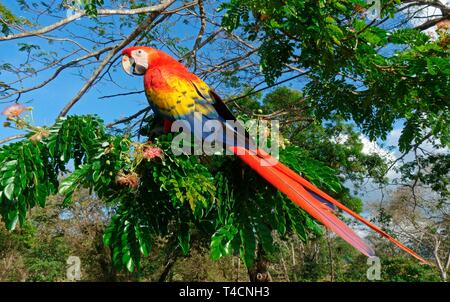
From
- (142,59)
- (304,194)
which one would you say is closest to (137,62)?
(142,59)

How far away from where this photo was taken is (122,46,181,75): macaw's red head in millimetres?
1378

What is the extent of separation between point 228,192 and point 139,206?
222 millimetres

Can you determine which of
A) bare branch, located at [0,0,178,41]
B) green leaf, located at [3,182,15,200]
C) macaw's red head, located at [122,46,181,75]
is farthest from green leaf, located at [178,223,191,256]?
bare branch, located at [0,0,178,41]

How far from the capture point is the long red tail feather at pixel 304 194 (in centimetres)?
79

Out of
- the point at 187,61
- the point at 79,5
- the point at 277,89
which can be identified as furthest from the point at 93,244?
the point at 79,5

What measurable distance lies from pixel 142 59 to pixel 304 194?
33.0 inches

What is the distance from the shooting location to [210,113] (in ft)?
3.90

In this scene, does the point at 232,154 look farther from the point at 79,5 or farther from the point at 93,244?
A: the point at 93,244

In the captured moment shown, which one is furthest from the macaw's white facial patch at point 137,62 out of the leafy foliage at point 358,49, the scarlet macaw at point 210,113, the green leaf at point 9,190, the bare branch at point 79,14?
the bare branch at point 79,14

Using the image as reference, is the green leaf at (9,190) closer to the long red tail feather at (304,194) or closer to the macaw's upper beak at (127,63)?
the long red tail feather at (304,194)

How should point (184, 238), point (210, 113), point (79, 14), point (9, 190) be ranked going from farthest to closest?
point (79, 14), point (210, 113), point (184, 238), point (9, 190)

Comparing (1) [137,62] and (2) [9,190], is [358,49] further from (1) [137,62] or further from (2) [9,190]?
(2) [9,190]

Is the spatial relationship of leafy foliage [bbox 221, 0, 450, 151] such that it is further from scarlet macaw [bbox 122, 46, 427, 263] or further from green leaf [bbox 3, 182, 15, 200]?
green leaf [bbox 3, 182, 15, 200]
